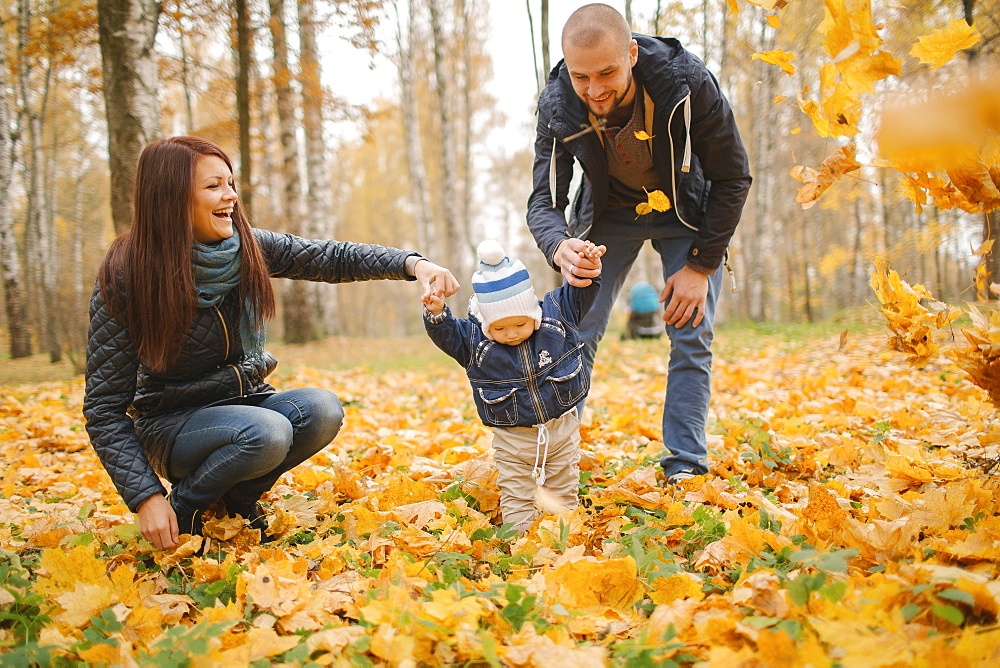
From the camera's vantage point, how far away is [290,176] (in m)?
10.3

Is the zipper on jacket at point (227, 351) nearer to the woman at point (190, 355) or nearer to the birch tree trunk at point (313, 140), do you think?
the woman at point (190, 355)

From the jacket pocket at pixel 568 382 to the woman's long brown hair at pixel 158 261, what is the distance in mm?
1188

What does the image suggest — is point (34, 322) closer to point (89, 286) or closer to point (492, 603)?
point (89, 286)

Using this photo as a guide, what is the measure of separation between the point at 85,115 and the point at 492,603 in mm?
18354

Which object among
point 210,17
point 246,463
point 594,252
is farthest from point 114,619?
point 210,17

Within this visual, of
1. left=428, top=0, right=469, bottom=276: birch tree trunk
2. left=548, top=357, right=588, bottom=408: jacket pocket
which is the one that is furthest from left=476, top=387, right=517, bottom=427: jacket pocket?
left=428, top=0, right=469, bottom=276: birch tree trunk

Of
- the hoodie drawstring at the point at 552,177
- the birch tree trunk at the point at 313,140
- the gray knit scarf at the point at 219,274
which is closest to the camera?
the gray knit scarf at the point at 219,274

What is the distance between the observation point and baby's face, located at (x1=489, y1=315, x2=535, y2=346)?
6.75 ft

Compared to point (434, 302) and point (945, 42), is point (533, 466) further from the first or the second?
point (945, 42)

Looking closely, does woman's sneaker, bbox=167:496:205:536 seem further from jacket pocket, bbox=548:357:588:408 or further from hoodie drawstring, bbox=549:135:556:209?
hoodie drawstring, bbox=549:135:556:209

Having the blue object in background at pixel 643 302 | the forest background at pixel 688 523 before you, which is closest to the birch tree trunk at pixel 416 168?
the blue object in background at pixel 643 302

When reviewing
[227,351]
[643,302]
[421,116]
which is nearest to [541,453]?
[227,351]

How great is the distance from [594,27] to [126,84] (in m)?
4.51

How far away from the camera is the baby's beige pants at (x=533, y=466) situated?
6.84ft
